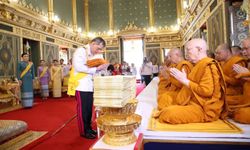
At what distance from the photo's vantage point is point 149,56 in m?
15.7

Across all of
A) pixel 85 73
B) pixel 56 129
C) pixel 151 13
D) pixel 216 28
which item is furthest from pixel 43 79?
pixel 151 13

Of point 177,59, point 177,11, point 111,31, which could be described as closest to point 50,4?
point 111,31

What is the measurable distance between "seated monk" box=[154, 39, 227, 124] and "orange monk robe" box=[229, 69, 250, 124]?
136 mm

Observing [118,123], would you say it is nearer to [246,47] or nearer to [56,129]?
[246,47]

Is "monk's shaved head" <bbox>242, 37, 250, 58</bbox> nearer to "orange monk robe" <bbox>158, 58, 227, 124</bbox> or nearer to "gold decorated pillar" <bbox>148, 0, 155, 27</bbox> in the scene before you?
"orange monk robe" <bbox>158, 58, 227, 124</bbox>

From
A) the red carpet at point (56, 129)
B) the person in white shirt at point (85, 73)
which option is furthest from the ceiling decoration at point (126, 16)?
the person in white shirt at point (85, 73)

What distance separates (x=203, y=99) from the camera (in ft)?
6.66

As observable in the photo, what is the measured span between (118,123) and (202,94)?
0.91 metres

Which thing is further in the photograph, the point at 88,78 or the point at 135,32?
the point at 135,32

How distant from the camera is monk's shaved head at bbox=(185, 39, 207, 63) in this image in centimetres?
209

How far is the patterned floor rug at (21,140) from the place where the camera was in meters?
3.03

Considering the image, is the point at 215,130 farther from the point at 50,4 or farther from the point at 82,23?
the point at 82,23

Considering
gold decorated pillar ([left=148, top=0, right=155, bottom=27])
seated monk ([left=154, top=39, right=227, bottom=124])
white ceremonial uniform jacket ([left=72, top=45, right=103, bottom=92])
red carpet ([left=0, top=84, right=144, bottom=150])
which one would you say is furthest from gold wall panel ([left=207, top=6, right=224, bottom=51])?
gold decorated pillar ([left=148, top=0, right=155, bottom=27])

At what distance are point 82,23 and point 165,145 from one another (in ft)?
49.8
